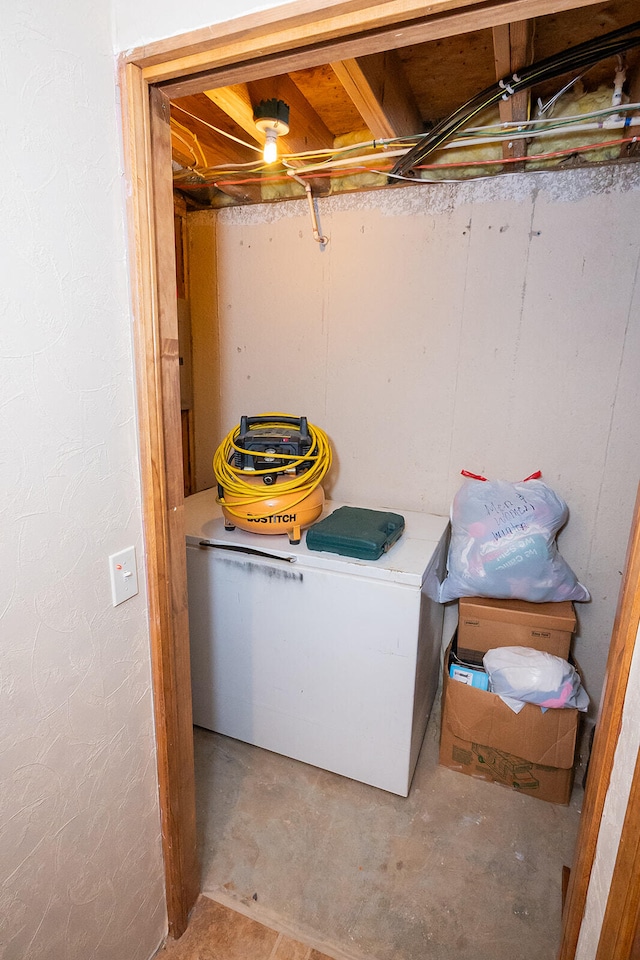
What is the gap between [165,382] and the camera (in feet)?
3.30

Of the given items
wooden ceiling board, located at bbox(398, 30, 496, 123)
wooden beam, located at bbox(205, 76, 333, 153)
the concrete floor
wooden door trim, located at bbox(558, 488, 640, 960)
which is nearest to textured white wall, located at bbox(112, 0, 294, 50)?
wooden beam, located at bbox(205, 76, 333, 153)

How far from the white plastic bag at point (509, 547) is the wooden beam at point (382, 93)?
126 cm

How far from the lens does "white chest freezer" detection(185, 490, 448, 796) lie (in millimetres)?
1545

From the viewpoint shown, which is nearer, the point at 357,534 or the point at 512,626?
the point at 357,534

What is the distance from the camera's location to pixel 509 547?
5.59ft

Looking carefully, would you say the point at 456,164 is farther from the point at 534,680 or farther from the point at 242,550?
the point at 534,680

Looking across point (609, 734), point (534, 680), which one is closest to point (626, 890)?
point (609, 734)

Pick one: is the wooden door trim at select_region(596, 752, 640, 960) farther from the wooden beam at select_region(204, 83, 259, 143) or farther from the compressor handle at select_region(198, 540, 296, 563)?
the wooden beam at select_region(204, 83, 259, 143)

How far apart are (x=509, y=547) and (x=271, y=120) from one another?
1.56m

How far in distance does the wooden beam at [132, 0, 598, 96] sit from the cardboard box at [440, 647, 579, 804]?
170 cm

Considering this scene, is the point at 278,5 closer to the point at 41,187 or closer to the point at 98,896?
the point at 41,187

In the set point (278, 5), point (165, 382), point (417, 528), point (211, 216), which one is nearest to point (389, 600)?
point (417, 528)

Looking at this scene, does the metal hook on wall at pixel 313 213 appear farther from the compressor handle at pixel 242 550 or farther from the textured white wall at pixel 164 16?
the compressor handle at pixel 242 550

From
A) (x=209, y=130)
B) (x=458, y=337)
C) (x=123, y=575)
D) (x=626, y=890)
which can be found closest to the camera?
(x=626, y=890)
